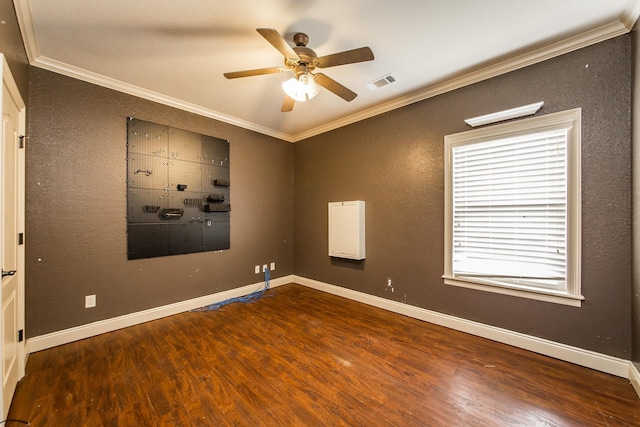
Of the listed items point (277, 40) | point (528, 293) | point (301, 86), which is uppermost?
point (277, 40)

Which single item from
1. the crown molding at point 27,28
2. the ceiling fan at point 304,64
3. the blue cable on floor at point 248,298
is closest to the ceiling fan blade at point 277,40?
the ceiling fan at point 304,64

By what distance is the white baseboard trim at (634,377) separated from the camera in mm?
1763

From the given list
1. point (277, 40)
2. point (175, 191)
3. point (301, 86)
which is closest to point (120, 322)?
point (175, 191)

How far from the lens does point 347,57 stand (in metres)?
1.84

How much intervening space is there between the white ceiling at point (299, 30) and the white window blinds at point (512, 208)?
79 centimetres

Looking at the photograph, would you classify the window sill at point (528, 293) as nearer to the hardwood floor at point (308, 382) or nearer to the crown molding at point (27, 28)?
the hardwood floor at point (308, 382)

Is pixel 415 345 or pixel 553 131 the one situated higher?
pixel 553 131

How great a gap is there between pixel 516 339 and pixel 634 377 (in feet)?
2.29

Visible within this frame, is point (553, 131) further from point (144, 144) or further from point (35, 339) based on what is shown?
point (35, 339)

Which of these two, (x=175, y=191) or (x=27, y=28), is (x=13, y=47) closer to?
(x=27, y=28)

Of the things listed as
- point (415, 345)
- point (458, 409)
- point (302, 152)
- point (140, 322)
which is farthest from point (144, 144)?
point (458, 409)

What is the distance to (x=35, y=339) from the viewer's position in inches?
90.9

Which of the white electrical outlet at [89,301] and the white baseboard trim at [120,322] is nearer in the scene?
the white baseboard trim at [120,322]

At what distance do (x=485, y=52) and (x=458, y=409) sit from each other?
291 centimetres
